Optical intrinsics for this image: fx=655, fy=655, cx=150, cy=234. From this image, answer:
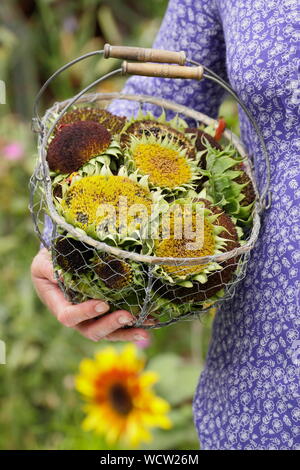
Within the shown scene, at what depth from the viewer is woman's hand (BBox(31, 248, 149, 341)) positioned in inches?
28.9

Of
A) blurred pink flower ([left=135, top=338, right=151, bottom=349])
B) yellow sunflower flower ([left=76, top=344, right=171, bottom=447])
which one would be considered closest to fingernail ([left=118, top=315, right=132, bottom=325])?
yellow sunflower flower ([left=76, top=344, right=171, bottom=447])

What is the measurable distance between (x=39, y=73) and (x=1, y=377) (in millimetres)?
1479

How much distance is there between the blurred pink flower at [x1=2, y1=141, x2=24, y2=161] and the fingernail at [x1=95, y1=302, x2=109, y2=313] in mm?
1052

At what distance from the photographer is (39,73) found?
2.71 meters

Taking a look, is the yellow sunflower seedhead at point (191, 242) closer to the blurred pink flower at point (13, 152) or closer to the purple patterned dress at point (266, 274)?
the purple patterned dress at point (266, 274)

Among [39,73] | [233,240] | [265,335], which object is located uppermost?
[233,240]

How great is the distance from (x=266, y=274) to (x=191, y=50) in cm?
34

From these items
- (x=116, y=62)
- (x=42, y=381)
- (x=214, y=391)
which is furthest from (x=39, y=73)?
(x=214, y=391)

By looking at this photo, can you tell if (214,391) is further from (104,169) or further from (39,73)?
(39,73)

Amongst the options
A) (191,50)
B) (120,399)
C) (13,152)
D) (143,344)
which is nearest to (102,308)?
(191,50)

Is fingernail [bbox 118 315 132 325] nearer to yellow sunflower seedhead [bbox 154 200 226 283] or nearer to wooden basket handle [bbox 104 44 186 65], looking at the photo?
yellow sunflower seedhead [bbox 154 200 226 283]

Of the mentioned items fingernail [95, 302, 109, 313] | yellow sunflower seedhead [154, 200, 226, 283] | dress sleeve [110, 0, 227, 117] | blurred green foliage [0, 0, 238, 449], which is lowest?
blurred green foliage [0, 0, 238, 449]

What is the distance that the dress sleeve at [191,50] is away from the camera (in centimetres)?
89

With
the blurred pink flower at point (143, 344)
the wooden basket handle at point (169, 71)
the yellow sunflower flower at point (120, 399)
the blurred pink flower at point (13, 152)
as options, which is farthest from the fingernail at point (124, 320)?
the blurred pink flower at point (13, 152)
